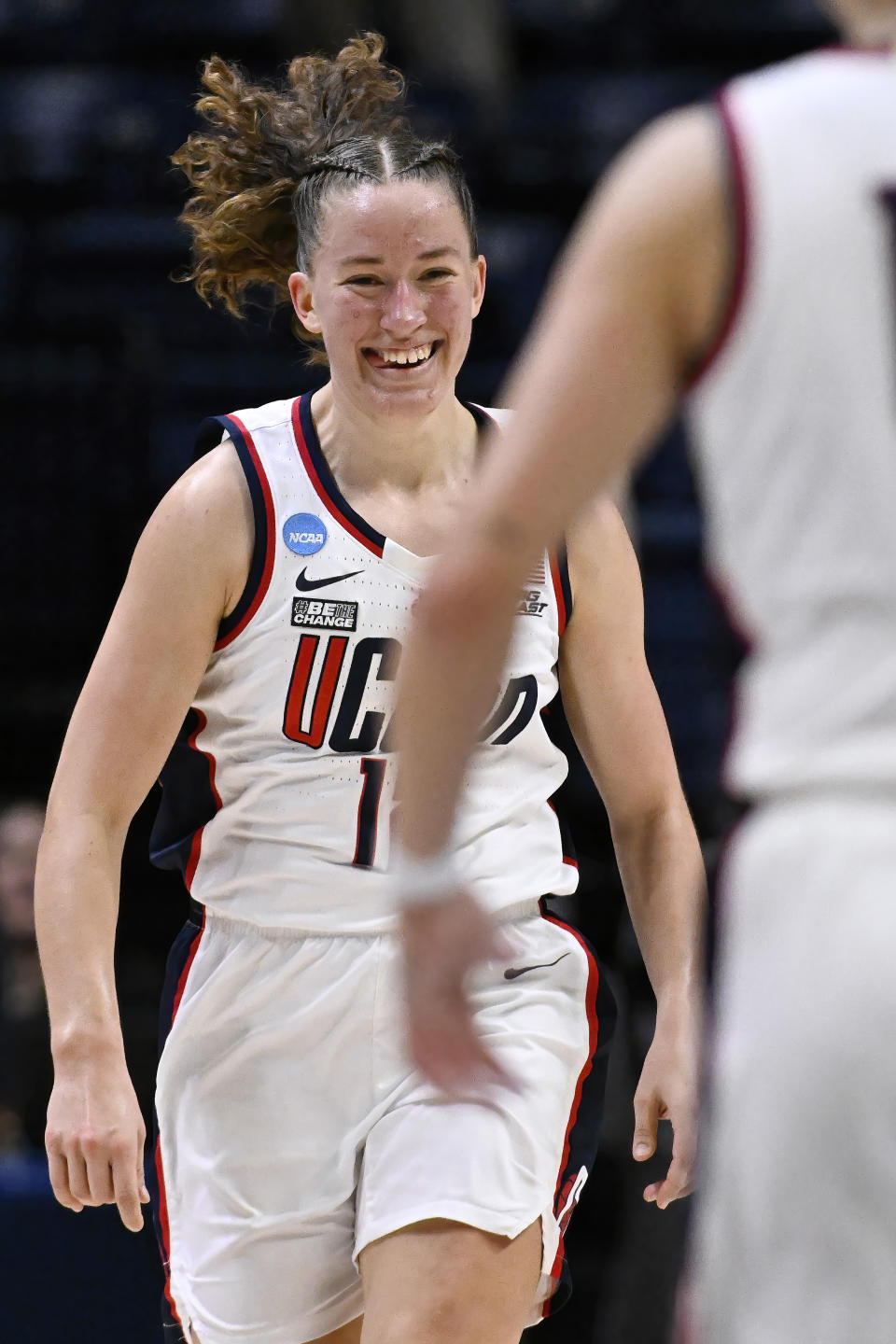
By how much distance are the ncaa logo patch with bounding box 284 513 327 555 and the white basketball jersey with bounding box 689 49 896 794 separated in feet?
4.86

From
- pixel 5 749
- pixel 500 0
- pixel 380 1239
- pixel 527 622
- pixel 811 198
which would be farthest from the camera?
pixel 500 0

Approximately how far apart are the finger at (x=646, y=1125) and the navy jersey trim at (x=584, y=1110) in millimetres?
109

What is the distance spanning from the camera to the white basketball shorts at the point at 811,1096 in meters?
1.50

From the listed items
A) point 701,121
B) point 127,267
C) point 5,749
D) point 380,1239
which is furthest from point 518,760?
point 127,267

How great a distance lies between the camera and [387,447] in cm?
323

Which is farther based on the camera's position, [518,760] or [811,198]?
[518,760]

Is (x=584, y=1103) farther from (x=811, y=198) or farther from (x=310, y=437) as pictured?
(x=811, y=198)

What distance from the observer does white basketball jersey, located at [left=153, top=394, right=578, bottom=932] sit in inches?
118

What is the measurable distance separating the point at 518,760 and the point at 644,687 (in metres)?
0.25

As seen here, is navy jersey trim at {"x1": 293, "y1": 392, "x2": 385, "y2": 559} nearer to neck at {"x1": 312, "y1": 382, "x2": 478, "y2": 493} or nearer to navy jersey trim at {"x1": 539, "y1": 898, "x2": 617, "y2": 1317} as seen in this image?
neck at {"x1": 312, "y1": 382, "x2": 478, "y2": 493}

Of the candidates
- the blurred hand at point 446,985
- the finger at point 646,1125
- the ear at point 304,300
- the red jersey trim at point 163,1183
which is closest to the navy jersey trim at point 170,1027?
the red jersey trim at point 163,1183

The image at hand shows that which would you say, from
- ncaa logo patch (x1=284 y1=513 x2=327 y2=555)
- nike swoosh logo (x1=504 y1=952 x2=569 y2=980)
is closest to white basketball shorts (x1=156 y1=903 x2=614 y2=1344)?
nike swoosh logo (x1=504 y1=952 x2=569 y2=980)

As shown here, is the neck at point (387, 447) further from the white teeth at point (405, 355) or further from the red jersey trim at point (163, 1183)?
the red jersey trim at point (163, 1183)

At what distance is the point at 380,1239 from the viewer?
2859mm
